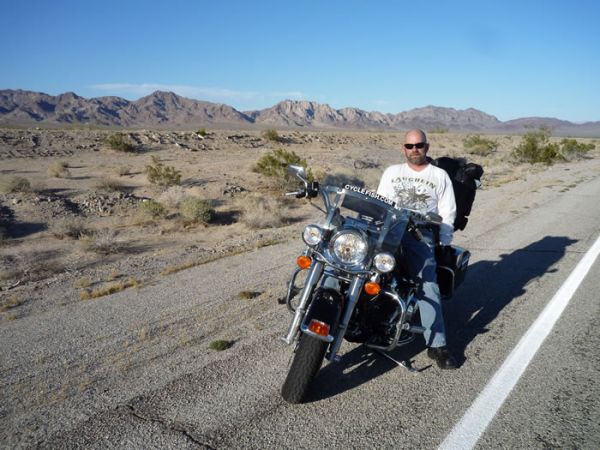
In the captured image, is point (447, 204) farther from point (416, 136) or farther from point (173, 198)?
point (173, 198)

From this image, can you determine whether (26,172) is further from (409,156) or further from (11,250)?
(409,156)

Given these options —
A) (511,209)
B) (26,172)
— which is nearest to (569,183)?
(511,209)

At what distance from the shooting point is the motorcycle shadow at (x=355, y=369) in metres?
3.86

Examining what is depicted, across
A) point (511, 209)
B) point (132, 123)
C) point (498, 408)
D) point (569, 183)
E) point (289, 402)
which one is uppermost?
point (569, 183)

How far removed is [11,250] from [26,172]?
42.9 feet

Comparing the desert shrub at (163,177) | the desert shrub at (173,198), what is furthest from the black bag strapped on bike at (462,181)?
the desert shrub at (163,177)

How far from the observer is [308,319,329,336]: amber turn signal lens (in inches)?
134

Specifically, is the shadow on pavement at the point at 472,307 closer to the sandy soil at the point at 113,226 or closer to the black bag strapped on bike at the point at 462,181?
the black bag strapped on bike at the point at 462,181

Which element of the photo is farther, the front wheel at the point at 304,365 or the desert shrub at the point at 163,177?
the desert shrub at the point at 163,177

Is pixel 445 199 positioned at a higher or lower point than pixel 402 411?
higher

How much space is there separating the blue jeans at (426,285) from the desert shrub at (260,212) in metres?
7.27

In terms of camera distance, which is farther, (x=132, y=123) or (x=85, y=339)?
(x=132, y=123)

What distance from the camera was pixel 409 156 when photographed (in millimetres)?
4676

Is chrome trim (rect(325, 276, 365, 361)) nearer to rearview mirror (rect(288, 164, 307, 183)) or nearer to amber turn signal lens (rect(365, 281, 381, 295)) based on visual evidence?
amber turn signal lens (rect(365, 281, 381, 295))
